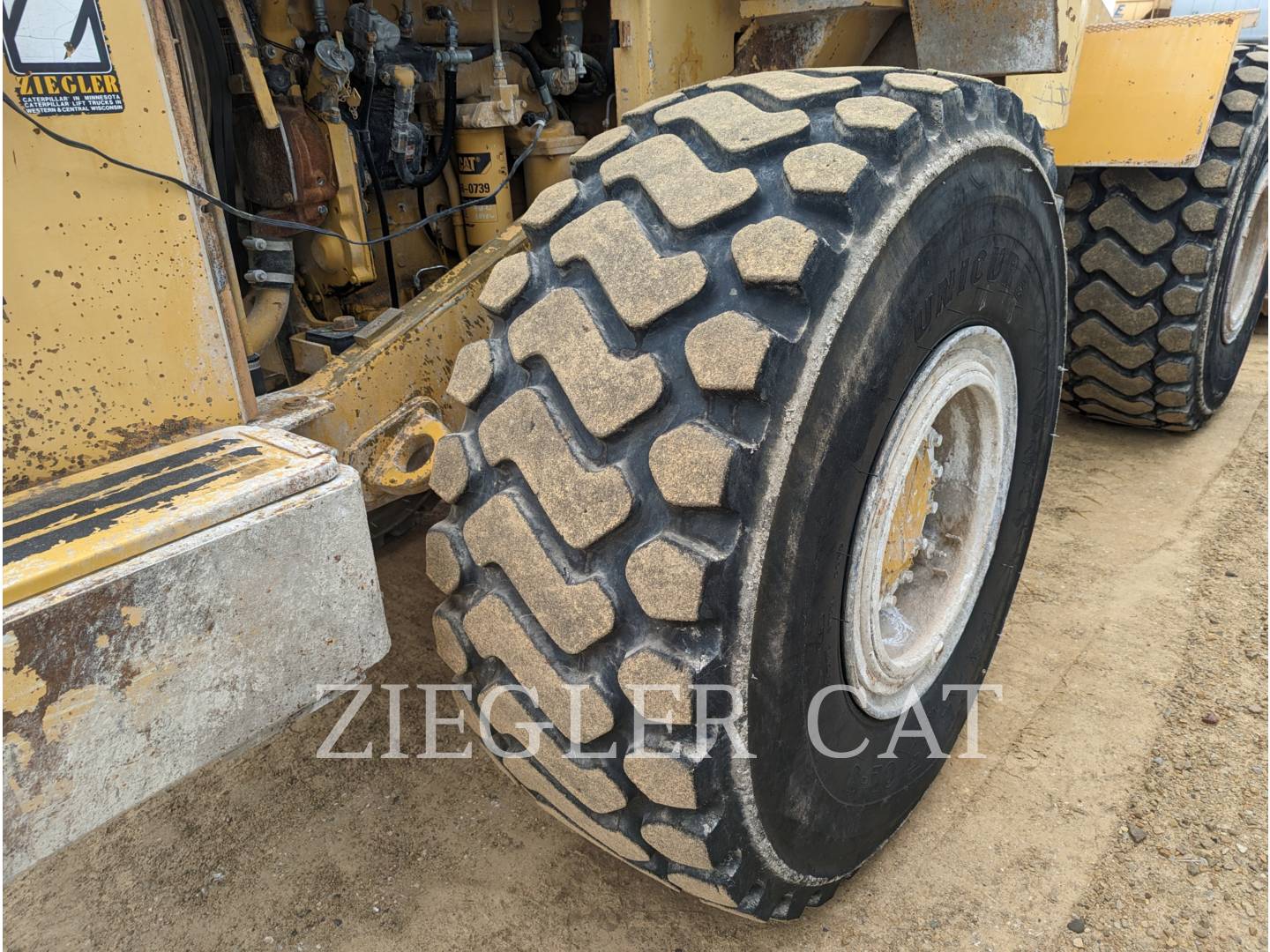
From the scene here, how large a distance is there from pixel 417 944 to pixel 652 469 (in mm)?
1060

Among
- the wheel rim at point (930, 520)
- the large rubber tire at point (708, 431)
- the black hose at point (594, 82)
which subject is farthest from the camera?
the black hose at point (594, 82)

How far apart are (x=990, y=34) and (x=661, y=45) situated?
2.29 ft

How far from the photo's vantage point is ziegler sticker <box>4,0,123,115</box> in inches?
39.6

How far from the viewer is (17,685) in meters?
0.92

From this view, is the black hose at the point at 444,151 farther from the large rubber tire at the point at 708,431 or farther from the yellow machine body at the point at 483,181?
the large rubber tire at the point at 708,431

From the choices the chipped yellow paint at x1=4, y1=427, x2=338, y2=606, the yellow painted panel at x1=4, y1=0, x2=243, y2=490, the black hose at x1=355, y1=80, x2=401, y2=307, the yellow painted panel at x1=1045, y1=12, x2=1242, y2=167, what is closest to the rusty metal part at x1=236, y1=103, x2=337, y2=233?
the black hose at x1=355, y1=80, x2=401, y2=307

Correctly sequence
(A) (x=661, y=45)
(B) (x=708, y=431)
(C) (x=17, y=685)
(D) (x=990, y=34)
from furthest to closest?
(D) (x=990, y=34) < (A) (x=661, y=45) < (B) (x=708, y=431) < (C) (x=17, y=685)

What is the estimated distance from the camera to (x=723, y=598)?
1169 mm

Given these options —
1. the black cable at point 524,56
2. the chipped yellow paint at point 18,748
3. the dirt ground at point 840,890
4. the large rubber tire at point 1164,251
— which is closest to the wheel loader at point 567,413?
the chipped yellow paint at point 18,748

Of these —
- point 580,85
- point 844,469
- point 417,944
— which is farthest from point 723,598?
point 580,85

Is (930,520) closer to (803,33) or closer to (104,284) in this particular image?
(803,33)

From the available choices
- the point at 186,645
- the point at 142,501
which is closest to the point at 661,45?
the point at 142,501

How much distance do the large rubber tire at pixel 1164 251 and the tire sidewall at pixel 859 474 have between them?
5.05 feet

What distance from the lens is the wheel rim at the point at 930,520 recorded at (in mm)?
1423
